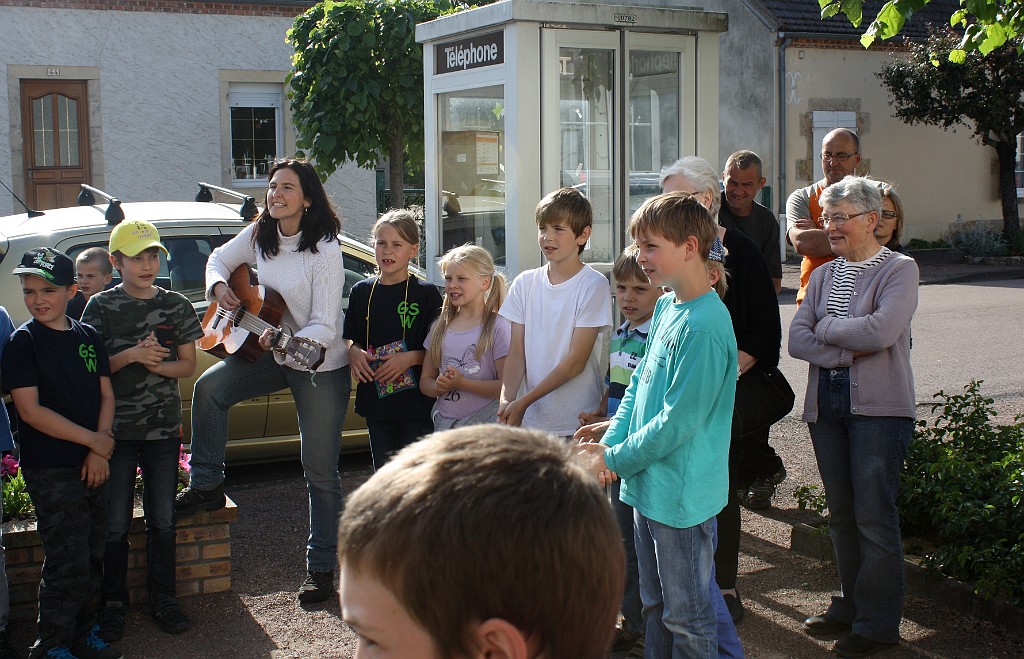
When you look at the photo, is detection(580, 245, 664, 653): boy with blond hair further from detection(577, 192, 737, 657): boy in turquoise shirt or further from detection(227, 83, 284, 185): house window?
detection(227, 83, 284, 185): house window

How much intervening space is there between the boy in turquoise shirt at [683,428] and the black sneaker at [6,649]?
250cm

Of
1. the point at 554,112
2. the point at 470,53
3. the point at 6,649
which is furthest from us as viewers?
the point at 470,53

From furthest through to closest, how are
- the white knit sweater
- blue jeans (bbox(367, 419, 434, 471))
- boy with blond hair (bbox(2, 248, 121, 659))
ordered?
1. blue jeans (bbox(367, 419, 434, 471))
2. the white knit sweater
3. boy with blond hair (bbox(2, 248, 121, 659))

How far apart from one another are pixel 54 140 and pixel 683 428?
2002cm

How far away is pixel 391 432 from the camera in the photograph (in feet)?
17.7

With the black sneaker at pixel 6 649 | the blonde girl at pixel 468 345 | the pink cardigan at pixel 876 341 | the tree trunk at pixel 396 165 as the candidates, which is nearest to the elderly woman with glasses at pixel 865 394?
the pink cardigan at pixel 876 341

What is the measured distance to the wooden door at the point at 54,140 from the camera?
67.7 feet

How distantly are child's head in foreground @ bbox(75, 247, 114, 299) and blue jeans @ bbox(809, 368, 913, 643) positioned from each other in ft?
12.2

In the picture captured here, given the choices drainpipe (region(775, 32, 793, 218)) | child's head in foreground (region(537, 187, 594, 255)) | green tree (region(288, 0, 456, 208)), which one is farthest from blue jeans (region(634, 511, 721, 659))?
drainpipe (region(775, 32, 793, 218))

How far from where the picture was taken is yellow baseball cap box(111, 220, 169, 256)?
15.6 feet

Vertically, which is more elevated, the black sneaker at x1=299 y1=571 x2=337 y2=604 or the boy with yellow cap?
the boy with yellow cap

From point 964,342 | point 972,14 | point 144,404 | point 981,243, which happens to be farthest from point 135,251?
point 981,243

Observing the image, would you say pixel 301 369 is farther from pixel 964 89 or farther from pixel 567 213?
pixel 964 89

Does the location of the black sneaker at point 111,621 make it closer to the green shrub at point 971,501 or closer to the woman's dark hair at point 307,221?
the woman's dark hair at point 307,221
